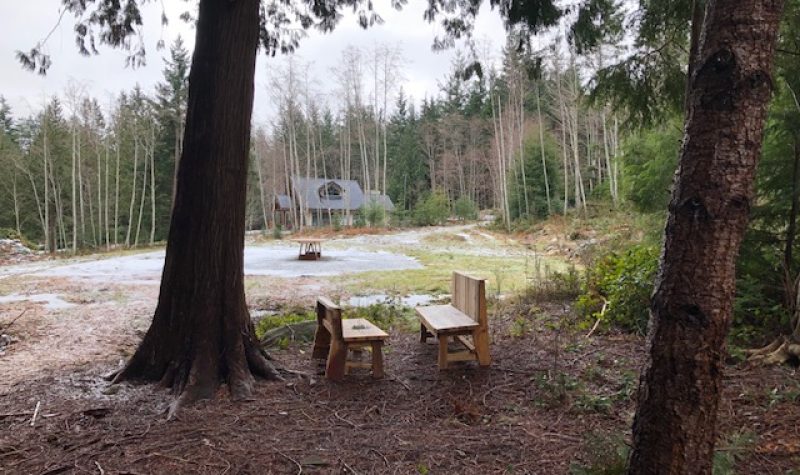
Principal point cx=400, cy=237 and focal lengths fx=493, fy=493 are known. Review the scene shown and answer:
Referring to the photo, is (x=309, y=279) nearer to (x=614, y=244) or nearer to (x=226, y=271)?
(x=614, y=244)

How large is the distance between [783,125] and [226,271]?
458 cm

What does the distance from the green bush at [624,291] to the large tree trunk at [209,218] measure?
3588mm

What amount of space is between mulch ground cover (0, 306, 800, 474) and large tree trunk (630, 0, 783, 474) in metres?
0.70

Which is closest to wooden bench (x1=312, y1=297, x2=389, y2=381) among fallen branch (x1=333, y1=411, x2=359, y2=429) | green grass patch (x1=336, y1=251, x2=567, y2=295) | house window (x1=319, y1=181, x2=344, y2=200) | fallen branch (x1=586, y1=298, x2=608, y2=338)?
fallen branch (x1=333, y1=411, x2=359, y2=429)

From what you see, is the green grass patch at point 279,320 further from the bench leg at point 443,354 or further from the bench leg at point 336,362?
the bench leg at point 443,354

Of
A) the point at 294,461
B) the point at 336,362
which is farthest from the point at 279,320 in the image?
the point at 294,461

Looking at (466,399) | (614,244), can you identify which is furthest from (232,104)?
(614,244)

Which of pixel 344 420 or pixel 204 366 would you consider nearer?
pixel 344 420

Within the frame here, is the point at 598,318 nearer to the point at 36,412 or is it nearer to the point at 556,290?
the point at 556,290

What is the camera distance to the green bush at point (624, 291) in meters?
4.98

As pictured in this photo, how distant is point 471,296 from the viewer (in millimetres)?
4324

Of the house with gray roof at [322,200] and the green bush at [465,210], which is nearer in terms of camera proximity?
the green bush at [465,210]

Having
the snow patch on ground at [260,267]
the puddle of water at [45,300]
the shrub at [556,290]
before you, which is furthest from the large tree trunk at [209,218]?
the snow patch on ground at [260,267]

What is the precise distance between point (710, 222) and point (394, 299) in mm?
6645
